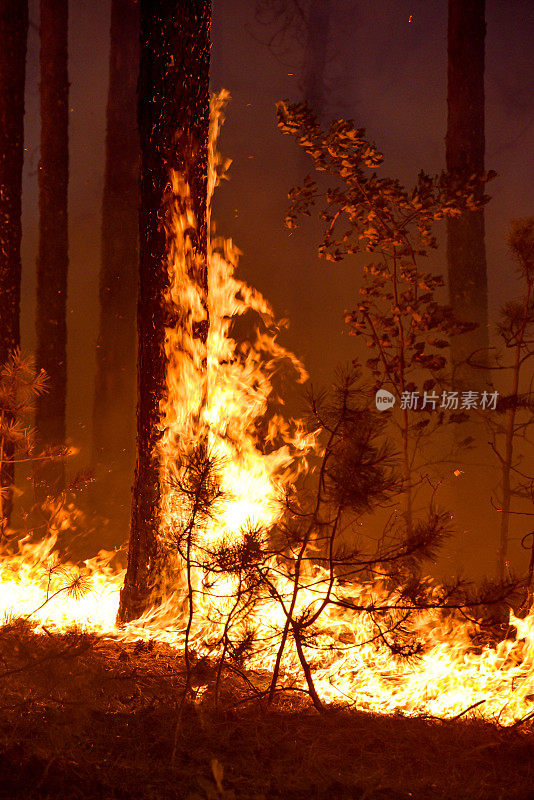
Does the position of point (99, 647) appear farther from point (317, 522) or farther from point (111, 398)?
point (111, 398)

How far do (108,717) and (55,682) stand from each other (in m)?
0.30

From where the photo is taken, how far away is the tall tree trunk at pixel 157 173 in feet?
17.8

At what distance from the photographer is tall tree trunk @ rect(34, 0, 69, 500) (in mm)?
9211

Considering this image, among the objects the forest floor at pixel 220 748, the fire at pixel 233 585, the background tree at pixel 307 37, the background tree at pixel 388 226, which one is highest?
the background tree at pixel 307 37

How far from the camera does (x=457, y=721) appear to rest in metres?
3.62

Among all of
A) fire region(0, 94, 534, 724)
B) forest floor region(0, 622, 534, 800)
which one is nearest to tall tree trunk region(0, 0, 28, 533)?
fire region(0, 94, 534, 724)

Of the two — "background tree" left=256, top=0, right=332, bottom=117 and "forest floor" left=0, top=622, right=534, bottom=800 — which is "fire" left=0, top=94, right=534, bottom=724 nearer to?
"forest floor" left=0, top=622, right=534, bottom=800

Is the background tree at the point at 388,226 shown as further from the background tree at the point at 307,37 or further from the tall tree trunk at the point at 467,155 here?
the background tree at the point at 307,37

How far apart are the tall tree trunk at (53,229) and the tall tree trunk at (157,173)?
13.3 ft

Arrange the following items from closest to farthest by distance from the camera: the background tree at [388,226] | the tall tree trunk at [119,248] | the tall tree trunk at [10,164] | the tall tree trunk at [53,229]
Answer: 1. the background tree at [388,226]
2. the tall tree trunk at [10,164]
3. the tall tree trunk at [53,229]
4. the tall tree trunk at [119,248]

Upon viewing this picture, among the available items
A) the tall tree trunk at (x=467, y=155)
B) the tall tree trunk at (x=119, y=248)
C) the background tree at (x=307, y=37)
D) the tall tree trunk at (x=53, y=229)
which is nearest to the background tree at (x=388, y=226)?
the tall tree trunk at (x=467, y=155)

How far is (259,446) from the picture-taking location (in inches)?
254

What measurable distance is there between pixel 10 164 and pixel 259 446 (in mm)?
3526

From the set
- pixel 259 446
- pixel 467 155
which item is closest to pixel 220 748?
pixel 259 446
